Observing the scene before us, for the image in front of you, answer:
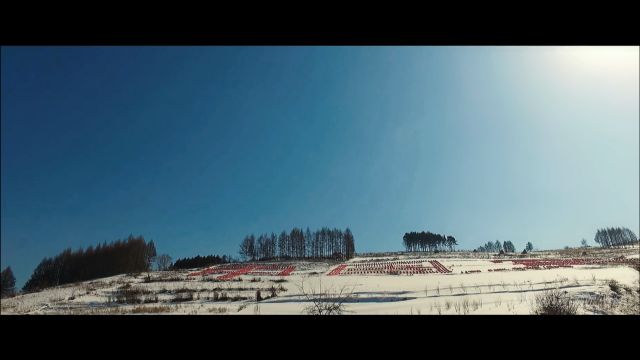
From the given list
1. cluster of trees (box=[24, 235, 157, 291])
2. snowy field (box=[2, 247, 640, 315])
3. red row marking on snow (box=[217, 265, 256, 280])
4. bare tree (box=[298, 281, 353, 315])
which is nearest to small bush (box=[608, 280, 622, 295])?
snowy field (box=[2, 247, 640, 315])

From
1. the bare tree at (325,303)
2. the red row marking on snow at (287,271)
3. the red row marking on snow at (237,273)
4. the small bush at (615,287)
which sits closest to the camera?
the bare tree at (325,303)

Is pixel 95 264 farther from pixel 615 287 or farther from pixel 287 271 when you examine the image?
pixel 615 287

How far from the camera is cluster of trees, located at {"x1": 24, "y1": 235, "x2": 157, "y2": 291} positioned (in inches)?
770

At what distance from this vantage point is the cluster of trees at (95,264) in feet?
64.2

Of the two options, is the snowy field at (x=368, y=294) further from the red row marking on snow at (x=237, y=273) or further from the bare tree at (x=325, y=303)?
the bare tree at (x=325, y=303)

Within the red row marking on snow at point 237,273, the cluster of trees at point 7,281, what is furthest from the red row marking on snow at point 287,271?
the cluster of trees at point 7,281

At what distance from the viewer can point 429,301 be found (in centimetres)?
840

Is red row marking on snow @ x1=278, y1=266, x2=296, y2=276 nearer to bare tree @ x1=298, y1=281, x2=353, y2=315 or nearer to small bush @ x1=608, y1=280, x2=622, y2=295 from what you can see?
bare tree @ x1=298, y1=281, x2=353, y2=315

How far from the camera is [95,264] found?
73.9ft
